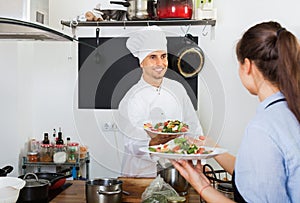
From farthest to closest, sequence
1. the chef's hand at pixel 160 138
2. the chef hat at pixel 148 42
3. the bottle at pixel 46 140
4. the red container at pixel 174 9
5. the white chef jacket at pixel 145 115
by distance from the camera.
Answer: the bottle at pixel 46 140 → the red container at pixel 174 9 → the chef hat at pixel 148 42 → the white chef jacket at pixel 145 115 → the chef's hand at pixel 160 138

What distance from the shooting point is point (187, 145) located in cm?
150

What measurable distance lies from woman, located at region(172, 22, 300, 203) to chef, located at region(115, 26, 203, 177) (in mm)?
1139

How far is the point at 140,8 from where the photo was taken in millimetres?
2559

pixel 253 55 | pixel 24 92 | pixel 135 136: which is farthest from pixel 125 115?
pixel 253 55

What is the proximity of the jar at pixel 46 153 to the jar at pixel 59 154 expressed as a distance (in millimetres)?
30

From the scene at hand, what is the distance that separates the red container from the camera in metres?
2.48

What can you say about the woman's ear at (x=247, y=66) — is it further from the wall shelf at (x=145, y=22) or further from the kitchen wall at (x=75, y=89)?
the kitchen wall at (x=75, y=89)

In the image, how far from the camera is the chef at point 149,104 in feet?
7.44

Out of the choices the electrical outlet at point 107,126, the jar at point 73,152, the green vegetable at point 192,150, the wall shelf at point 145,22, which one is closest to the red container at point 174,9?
the wall shelf at point 145,22

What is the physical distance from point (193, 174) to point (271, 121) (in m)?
0.34

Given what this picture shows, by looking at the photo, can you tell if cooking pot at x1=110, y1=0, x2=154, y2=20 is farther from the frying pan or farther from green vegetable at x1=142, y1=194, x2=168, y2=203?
green vegetable at x1=142, y1=194, x2=168, y2=203

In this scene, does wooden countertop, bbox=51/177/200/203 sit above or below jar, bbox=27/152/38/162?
above

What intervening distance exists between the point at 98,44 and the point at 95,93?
1.10 feet

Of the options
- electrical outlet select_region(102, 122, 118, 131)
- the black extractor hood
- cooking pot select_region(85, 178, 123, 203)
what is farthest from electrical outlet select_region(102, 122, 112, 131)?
cooking pot select_region(85, 178, 123, 203)
